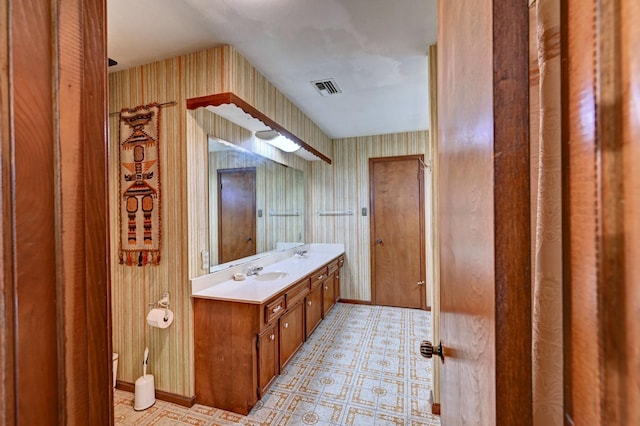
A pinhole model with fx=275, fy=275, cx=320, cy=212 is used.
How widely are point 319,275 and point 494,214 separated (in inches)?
115

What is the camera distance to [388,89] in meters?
2.66

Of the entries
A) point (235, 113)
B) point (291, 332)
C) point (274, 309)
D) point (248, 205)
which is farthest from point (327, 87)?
point (291, 332)

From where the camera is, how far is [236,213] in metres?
2.79

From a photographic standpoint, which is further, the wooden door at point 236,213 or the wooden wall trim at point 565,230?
the wooden door at point 236,213

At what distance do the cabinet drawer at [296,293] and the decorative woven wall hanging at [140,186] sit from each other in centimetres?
106

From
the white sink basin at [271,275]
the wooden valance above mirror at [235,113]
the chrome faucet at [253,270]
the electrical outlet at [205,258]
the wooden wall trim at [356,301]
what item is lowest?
the wooden wall trim at [356,301]

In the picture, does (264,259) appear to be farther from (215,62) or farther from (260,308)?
(215,62)

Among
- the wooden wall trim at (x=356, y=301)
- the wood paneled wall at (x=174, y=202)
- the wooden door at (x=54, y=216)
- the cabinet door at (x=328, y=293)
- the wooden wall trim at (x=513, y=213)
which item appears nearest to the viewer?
the wooden wall trim at (x=513, y=213)

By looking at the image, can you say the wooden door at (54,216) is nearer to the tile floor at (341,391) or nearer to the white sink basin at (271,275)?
the tile floor at (341,391)

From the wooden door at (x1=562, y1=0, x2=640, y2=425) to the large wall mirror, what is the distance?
2261 mm

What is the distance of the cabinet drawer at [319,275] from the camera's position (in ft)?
9.85

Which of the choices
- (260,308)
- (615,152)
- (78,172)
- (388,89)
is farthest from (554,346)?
(388,89)

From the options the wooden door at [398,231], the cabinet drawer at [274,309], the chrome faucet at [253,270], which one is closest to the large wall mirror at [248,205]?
the chrome faucet at [253,270]

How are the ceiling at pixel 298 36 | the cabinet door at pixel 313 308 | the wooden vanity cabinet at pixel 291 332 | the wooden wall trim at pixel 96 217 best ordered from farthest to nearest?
the cabinet door at pixel 313 308 < the wooden vanity cabinet at pixel 291 332 < the ceiling at pixel 298 36 < the wooden wall trim at pixel 96 217
